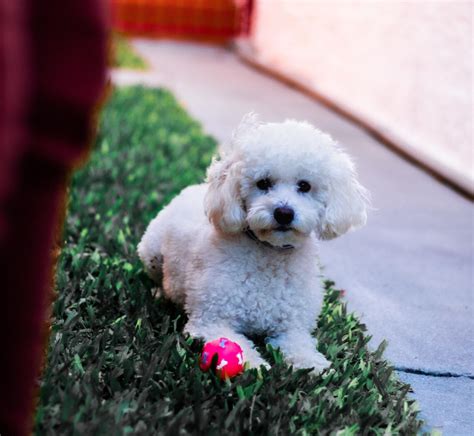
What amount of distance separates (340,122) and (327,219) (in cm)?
600

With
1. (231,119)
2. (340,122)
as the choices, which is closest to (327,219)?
(231,119)

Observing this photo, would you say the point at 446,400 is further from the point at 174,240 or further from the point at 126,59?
the point at 126,59

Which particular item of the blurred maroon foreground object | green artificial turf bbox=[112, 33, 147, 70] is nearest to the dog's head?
the blurred maroon foreground object

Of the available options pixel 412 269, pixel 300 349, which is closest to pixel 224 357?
pixel 300 349

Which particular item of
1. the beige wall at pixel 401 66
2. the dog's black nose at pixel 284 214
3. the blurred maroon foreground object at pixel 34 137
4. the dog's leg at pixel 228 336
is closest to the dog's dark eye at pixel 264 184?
the dog's black nose at pixel 284 214

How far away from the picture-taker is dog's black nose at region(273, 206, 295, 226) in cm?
285

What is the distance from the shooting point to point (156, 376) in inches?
110

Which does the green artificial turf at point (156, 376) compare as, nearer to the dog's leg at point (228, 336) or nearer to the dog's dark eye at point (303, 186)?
the dog's leg at point (228, 336)

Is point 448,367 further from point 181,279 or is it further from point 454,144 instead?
point 454,144

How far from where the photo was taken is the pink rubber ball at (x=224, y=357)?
280 centimetres

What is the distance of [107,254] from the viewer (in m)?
3.95

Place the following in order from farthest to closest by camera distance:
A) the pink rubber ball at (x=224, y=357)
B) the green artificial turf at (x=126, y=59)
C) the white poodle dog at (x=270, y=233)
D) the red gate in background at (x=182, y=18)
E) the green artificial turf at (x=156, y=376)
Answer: the red gate in background at (x=182, y=18)
the green artificial turf at (x=126, y=59)
the white poodle dog at (x=270, y=233)
the pink rubber ball at (x=224, y=357)
the green artificial turf at (x=156, y=376)

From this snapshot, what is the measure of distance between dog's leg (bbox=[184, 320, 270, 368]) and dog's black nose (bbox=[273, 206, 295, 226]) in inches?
16.8

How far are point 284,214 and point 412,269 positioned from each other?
1815 millimetres
